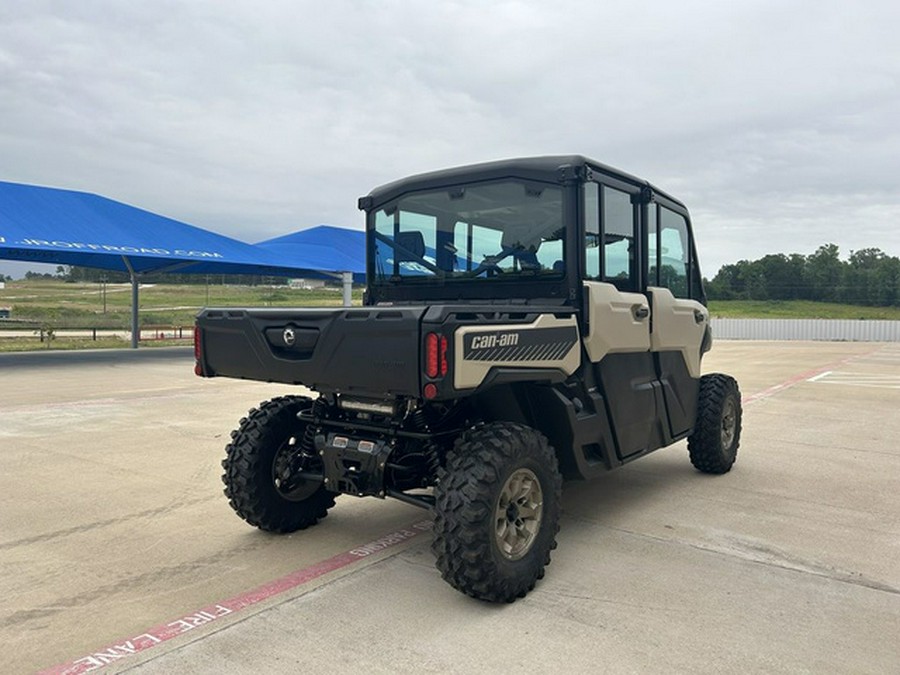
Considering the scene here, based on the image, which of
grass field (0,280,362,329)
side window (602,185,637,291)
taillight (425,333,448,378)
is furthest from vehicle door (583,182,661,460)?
grass field (0,280,362,329)

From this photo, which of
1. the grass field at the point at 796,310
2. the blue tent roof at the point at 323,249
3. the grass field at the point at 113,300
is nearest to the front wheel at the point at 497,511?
the blue tent roof at the point at 323,249

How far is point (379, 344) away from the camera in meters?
3.14

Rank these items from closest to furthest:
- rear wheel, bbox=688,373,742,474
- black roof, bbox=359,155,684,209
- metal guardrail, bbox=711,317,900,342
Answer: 1. black roof, bbox=359,155,684,209
2. rear wheel, bbox=688,373,742,474
3. metal guardrail, bbox=711,317,900,342

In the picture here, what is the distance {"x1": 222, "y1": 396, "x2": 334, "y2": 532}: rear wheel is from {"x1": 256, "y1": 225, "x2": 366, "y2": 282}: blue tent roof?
66.8 ft

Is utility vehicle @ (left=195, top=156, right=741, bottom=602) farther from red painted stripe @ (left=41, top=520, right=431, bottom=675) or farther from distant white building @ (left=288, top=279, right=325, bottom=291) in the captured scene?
distant white building @ (left=288, top=279, right=325, bottom=291)

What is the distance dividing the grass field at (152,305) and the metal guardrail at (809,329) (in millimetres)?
1334

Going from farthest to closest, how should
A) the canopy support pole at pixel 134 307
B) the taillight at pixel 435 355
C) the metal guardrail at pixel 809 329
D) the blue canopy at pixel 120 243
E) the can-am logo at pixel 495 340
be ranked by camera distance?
the metal guardrail at pixel 809 329 → the canopy support pole at pixel 134 307 → the blue canopy at pixel 120 243 → the can-am logo at pixel 495 340 → the taillight at pixel 435 355

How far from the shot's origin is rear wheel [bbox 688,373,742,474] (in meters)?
5.71

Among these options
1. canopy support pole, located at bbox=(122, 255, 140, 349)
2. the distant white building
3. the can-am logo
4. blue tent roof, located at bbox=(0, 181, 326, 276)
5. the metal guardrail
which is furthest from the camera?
the metal guardrail

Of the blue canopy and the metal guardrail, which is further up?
the blue canopy

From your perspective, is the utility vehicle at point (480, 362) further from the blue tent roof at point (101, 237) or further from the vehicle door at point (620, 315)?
the blue tent roof at point (101, 237)

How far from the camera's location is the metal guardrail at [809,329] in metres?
39.4

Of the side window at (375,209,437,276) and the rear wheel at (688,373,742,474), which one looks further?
the rear wheel at (688,373,742,474)

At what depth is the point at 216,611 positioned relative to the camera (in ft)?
10.6
